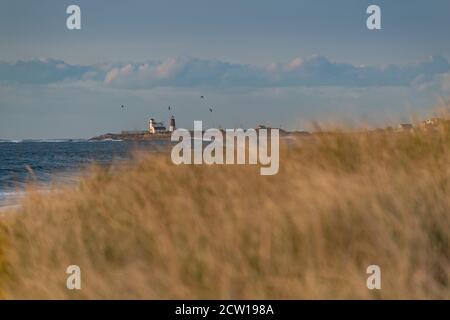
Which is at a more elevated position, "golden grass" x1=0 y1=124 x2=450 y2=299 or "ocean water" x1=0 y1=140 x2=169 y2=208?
"ocean water" x1=0 y1=140 x2=169 y2=208

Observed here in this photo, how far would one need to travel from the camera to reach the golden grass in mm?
6164

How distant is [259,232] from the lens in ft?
22.9

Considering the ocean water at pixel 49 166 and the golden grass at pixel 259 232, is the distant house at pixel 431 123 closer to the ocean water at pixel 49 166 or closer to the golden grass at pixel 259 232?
the golden grass at pixel 259 232

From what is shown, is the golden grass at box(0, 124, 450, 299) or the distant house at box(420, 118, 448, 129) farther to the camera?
the distant house at box(420, 118, 448, 129)

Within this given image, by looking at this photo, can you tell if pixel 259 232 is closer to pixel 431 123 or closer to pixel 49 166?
pixel 431 123

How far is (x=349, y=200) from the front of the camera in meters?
7.35

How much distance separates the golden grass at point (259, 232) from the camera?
20.2 ft

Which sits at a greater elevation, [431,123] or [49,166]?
[49,166]

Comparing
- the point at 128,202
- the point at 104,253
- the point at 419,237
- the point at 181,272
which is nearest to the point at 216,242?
the point at 181,272

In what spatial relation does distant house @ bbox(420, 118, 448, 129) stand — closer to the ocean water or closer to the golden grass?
the golden grass

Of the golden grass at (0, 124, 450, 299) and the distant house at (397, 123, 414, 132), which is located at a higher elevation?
the distant house at (397, 123, 414, 132)

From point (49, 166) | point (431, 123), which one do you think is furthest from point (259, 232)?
point (49, 166)
